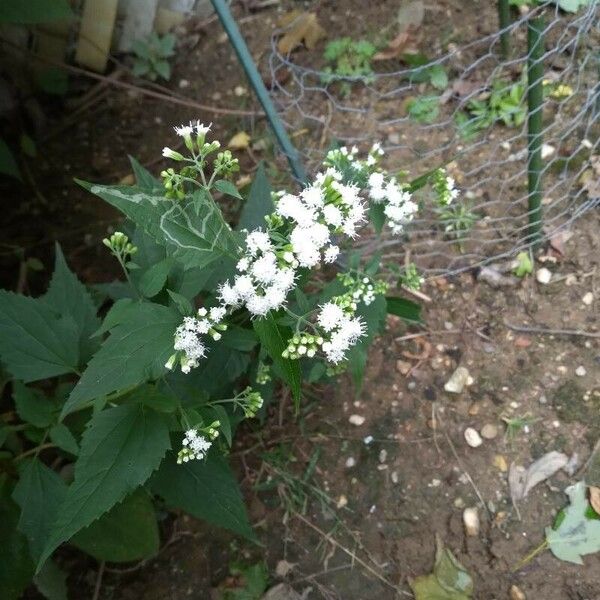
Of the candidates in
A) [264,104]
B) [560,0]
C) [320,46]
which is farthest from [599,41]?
[264,104]

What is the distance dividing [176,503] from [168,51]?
2195mm

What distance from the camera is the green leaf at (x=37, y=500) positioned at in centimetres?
163

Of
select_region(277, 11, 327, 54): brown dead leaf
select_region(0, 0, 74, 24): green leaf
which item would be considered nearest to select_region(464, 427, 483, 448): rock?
select_region(277, 11, 327, 54): brown dead leaf

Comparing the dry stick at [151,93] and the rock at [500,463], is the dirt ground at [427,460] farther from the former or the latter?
the dry stick at [151,93]

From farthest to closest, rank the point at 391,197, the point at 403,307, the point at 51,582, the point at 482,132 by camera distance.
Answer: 1. the point at 482,132
2. the point at 51,582
3. the point at 403,307
4. the point at 391,197

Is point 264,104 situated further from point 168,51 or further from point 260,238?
point 168,51

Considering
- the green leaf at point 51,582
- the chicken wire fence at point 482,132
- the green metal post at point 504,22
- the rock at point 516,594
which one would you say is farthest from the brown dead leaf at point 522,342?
the green leaf at point 51,582

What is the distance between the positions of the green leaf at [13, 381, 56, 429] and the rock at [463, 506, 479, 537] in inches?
49.6

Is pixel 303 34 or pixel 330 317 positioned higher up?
pixel 303 34

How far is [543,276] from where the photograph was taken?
2.41m

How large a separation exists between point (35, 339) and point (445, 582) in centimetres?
135

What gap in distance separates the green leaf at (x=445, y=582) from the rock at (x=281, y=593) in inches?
14.0

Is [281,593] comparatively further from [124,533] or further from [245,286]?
[245,286]

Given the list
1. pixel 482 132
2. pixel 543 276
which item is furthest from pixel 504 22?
pixel 543 276
